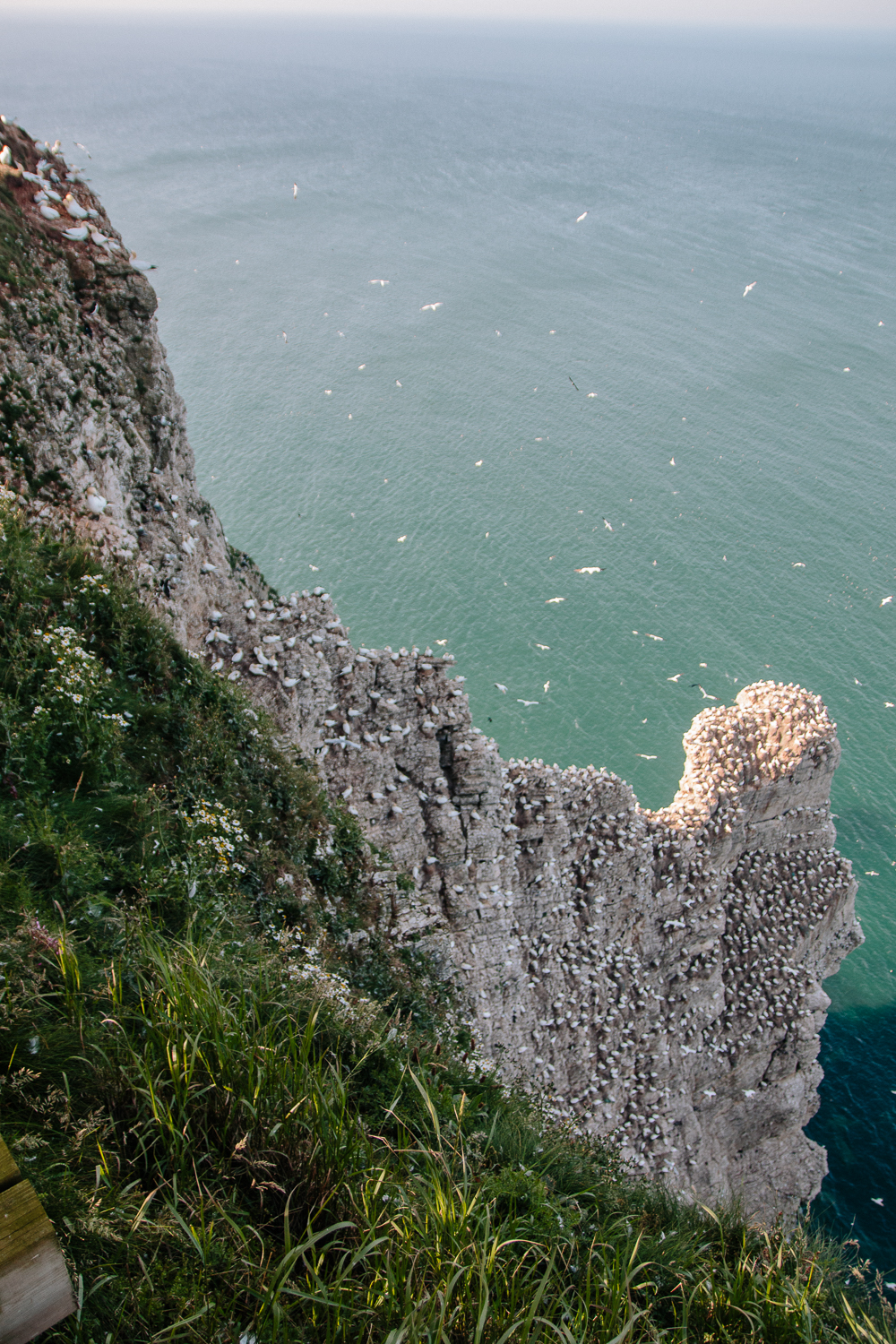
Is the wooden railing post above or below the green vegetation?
above

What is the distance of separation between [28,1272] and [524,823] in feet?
36.8

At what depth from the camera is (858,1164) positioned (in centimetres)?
1948

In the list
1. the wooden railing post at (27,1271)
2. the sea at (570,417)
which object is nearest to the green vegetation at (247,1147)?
the wooden railing post at (27,1271)

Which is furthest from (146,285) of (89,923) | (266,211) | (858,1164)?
(266,211)

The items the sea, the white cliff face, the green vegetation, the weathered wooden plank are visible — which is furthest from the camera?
the sea

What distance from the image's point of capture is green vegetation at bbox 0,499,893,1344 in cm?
304

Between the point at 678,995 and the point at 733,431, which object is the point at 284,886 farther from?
the point at 733,431

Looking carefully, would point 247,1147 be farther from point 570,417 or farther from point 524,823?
point 570,417

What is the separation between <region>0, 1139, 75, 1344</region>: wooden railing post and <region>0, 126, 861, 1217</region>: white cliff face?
6857mm

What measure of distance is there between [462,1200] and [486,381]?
4657 cm

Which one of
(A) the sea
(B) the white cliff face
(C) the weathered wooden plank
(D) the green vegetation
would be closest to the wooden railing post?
(C) the weathered wooden plank

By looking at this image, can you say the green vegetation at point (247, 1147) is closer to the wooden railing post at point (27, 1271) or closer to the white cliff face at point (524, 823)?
the wooden railing post at point (27, 1271)

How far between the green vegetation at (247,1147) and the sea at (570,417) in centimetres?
1774

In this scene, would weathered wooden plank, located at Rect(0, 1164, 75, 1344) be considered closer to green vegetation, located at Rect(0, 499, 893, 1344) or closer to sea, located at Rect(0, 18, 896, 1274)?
green vegetation, located at Rect(0, 499, 893, 1344)
